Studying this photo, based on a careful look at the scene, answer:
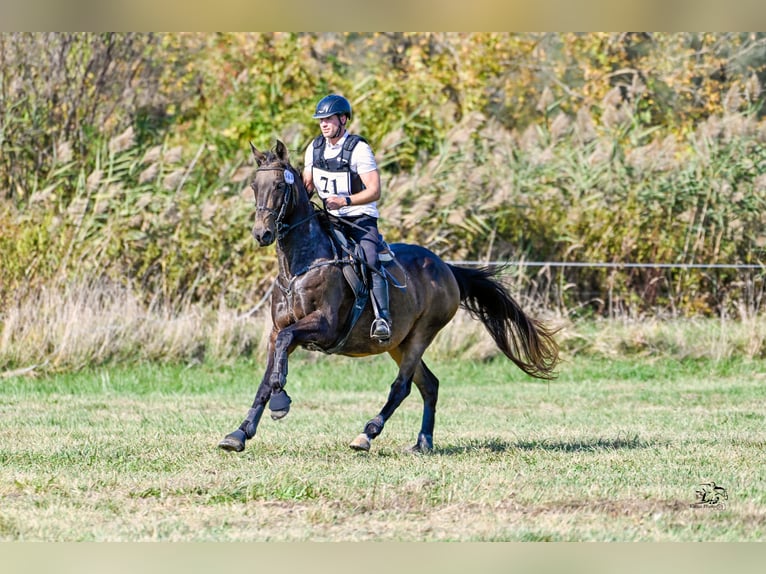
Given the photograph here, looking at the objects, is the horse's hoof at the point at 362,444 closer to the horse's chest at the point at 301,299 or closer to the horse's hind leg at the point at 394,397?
the horse's hind leg at the point at 394,397

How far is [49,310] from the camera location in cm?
1495

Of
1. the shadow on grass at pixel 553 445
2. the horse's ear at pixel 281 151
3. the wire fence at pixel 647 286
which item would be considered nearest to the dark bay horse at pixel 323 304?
the horse's ear at pixel 281 151

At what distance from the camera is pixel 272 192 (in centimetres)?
838

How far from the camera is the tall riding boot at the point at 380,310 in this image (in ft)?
30.2

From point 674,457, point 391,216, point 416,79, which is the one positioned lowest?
point 674,457

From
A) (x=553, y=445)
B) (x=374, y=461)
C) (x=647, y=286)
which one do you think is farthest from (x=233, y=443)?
(x=647, y=286)

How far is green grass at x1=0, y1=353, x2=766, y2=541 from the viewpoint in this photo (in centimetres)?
663

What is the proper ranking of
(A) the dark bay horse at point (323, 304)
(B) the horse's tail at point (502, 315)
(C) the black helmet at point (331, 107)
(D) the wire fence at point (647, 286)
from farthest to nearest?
(D) the wire fence at point (647, 286) → (B) the horse's tail at point (502, 315) → (C) the black helmet at point (331, 107) → (A) the dark bay horse at point (323, 304)

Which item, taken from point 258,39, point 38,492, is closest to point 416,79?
point 258,39

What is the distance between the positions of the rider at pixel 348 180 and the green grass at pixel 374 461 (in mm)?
1335

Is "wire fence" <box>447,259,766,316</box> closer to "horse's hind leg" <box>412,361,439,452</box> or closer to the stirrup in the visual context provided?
"horse's hind leg" <box>412,361,439,452</box>

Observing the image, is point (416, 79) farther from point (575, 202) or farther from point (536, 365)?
point (536, 365)

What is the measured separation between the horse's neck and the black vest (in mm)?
331

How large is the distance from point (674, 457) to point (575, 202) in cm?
933
